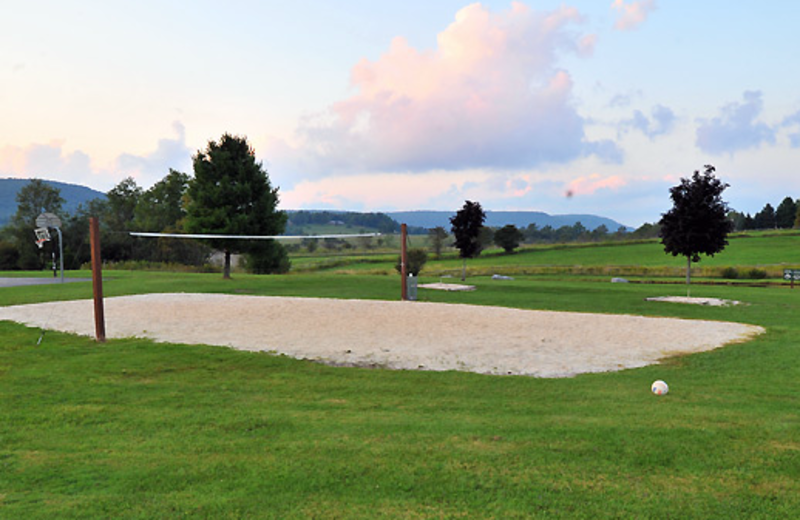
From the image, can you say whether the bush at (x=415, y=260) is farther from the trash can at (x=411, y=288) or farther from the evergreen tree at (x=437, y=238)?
the evergreen tree at (x=437, y=238)

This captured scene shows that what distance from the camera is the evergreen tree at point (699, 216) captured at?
2345 cm

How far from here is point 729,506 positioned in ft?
12.5

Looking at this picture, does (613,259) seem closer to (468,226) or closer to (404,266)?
(468,226)

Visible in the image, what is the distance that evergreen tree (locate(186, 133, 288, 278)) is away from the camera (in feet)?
111

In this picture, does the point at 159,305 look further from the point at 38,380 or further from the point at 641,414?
the point at 641,414

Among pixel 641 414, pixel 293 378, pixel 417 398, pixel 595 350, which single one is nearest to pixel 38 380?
pixel 293 378

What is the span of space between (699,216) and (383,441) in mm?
23142

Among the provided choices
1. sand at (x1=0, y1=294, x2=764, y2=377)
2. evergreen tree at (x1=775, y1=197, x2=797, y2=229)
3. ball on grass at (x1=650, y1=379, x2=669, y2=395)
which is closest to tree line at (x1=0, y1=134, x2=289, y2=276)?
sand at (x1=0, y1=294, x2=764, y2=377)

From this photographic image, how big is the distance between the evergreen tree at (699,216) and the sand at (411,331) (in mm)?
9883

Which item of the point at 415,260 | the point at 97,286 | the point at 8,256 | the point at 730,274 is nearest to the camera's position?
the point at 97,286

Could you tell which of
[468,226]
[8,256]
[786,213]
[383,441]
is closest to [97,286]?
[383,441]

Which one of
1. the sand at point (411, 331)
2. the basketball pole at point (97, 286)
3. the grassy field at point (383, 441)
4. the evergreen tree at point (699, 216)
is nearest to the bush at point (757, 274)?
the evergreen tree at point (699, 216)

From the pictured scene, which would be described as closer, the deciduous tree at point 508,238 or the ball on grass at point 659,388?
the ball on grass at point 659,388

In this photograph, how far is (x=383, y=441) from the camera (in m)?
5.06
